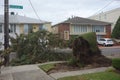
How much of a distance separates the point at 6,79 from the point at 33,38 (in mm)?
8521

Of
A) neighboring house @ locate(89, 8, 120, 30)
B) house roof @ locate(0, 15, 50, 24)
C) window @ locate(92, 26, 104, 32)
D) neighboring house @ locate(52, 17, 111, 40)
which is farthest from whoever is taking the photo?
neighboring house @ locate(89, 8, 120, 30)

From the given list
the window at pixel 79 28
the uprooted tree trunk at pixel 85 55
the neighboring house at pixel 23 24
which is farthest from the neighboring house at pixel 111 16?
the uprooted tree trunk at pixel 85 55

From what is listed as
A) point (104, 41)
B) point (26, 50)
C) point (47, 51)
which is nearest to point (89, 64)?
point (47, 51)

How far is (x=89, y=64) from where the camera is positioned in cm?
1485

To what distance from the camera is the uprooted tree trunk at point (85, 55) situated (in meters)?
15.0

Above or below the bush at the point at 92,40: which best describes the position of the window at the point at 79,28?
above

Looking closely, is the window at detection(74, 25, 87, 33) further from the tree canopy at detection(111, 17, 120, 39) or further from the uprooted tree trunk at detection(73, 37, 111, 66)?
the uprooted tree trunk at detection(73, 37, 111, 66)

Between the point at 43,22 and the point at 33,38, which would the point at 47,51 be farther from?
the point at 43,22

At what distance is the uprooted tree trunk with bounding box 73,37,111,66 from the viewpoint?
14984 mm

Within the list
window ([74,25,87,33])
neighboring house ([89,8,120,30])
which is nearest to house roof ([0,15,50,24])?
window ([74,25,87,33])

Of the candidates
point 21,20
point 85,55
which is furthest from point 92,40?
point 21,20

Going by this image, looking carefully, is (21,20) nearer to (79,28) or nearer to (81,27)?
(79,28)

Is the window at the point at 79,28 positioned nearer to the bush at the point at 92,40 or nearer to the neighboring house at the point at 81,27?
the neighboring house at the point at 81,27

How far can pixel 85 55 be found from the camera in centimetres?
1500
